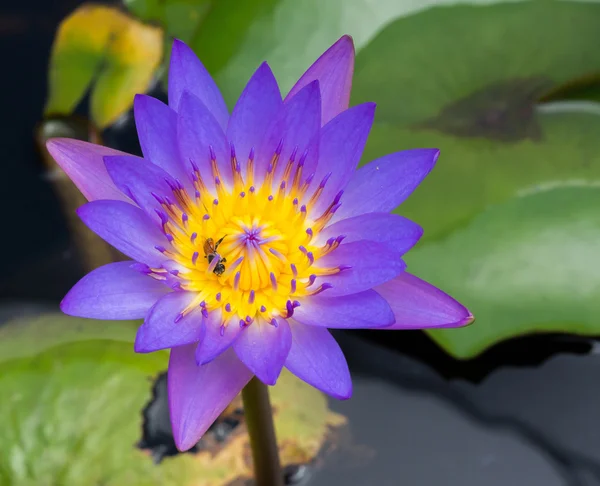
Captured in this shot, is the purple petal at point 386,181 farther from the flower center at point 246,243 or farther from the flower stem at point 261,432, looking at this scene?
the flower stem at point 261,432

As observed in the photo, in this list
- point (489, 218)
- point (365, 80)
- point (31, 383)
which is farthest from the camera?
point (365, 80)

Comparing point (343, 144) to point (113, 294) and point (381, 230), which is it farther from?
point (113, 294)

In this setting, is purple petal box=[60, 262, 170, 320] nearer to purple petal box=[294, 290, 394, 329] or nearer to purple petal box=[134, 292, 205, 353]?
purple petal box=[134, 292, 205, 353]

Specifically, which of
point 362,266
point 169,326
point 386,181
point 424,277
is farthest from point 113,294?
point 424,277

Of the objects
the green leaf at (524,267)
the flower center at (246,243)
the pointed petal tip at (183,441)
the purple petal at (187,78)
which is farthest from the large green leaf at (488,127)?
the pointed petal tip at (183,441)

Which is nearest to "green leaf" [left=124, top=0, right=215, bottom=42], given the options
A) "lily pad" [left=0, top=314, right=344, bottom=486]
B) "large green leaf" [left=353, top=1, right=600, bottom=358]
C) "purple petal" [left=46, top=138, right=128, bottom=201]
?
"large green leaf" [left=353, top=1, right=600, bottom=358]

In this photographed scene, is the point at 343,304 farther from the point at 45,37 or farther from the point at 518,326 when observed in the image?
the point at 45,37

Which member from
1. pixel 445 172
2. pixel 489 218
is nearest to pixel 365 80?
pixel 445 172

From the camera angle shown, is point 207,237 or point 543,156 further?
point 543,156
